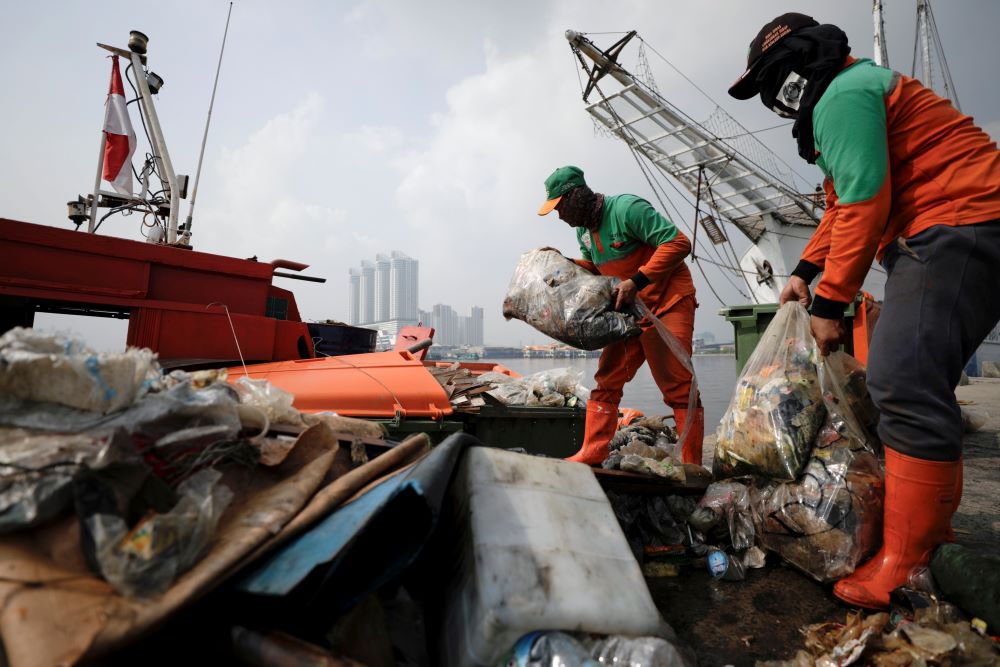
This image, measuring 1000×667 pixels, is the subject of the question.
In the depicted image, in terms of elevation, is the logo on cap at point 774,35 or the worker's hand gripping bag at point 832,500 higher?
the logo on cap at point 774,35

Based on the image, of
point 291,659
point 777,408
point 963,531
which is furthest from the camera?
point 963,531

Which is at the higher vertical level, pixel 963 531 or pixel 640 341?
pixel 640 341

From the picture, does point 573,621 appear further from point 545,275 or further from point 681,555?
point 545,275

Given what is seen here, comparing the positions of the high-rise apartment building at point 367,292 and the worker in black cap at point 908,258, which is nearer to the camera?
the worker in black cap at point 908,258

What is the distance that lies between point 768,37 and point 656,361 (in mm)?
1569

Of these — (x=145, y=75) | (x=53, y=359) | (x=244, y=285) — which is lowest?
(x=53, y=359)

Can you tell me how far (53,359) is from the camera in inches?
36.7

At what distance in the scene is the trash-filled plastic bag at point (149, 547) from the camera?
758 millimetres

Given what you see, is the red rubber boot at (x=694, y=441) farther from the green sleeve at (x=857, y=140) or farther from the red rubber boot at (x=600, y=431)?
the green sleeve at (x=857, y=140)

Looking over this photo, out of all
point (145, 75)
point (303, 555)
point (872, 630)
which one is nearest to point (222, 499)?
point (303, 555)

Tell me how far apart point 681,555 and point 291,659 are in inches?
61.1

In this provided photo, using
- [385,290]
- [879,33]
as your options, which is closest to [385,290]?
[385,290]

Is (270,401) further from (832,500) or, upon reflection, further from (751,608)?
(832,500)

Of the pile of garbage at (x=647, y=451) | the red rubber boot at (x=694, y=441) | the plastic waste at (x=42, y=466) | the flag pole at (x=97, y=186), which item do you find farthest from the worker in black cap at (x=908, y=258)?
the flag pole at (x=97, y=186)
